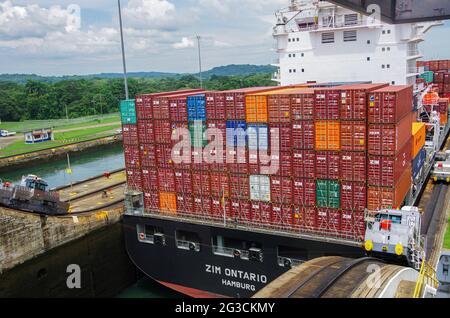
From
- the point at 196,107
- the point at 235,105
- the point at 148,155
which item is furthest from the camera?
the point at 148,155

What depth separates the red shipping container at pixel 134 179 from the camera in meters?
22.1

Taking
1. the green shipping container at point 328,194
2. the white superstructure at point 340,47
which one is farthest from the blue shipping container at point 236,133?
the white superstructure at point 340,47

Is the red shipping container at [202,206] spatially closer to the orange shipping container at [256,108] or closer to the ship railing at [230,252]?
the ship railing at [230,252]

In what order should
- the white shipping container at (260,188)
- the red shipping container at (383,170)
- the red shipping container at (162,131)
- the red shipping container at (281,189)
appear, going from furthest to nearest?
the red shipping container at (162,131) → the white shipping container at (260,188) → the red shipping container at (281,189) → the red shipping container at (383,170)

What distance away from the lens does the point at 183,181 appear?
2044cm

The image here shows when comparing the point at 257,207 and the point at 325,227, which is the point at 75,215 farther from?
the point at 325,227

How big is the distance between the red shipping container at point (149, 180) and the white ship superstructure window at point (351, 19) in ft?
55.7

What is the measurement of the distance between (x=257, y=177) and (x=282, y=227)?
249cm

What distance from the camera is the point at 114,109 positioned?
111 meters

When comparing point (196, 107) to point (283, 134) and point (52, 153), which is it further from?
point (52, 153)

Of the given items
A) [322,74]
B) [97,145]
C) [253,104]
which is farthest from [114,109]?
[253,104]

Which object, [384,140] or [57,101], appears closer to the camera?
[384,140]

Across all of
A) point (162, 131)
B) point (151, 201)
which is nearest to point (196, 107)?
point (162, 131)

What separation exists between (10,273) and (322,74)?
2332 cm
